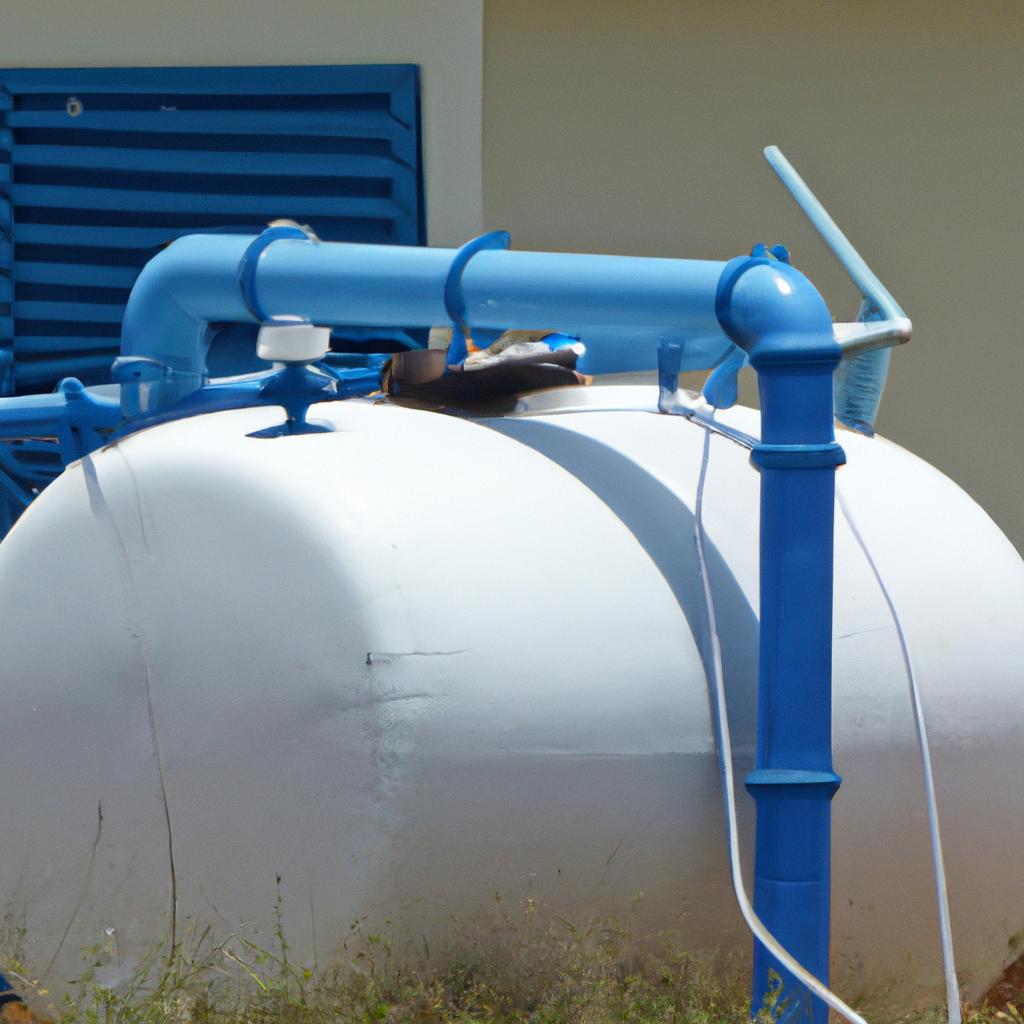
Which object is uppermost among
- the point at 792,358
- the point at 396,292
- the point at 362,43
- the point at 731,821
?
the point at 362,43

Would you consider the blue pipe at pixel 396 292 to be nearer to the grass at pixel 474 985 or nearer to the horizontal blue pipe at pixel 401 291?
the horizontal blue pipe at pixel 401 291

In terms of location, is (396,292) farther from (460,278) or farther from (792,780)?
(792,780)

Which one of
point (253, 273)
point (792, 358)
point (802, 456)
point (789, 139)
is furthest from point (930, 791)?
point (789, 139)

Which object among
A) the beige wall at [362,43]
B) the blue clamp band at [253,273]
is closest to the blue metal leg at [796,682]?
the blue clamp band at [253,273]

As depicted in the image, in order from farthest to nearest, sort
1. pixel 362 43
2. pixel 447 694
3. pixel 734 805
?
1. pixel 362 43
2. pixel 734 805
3. pixel 447 694

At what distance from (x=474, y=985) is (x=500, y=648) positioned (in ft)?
1.75

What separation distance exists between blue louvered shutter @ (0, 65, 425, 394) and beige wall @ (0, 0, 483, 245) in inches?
2.1

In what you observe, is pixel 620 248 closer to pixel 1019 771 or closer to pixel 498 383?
pixel 498 383

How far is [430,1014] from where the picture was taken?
8.68 feet

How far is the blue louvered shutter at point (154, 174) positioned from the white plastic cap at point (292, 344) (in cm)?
230

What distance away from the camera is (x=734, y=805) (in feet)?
9.03

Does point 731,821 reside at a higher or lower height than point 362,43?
lower

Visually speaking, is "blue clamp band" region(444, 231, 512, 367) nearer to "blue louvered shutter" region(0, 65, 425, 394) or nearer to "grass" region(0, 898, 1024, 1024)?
"grass" region(0, 898, 1024, 1024)

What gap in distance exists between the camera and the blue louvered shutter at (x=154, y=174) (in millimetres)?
5480
